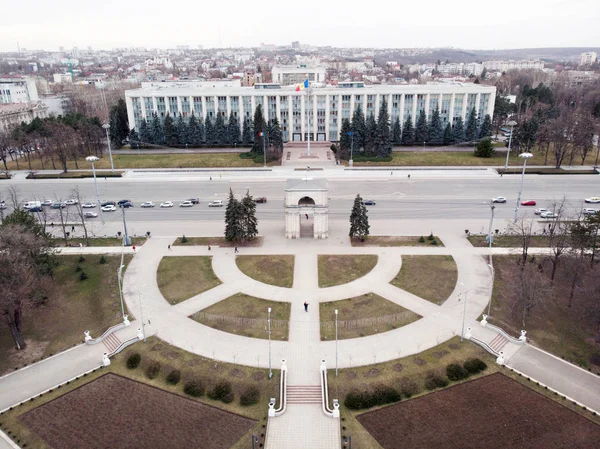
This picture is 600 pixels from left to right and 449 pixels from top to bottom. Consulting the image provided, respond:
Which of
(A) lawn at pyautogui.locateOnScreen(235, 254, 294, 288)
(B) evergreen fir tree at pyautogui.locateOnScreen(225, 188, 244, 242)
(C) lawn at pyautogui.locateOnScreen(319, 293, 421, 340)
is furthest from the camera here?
(B) evergreen fir tree at pyautogui.locateOnScreen(225, 188, 244, 242)

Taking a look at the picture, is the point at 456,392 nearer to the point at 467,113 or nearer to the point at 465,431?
the point at 465,431

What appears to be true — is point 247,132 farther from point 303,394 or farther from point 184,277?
point 303,394

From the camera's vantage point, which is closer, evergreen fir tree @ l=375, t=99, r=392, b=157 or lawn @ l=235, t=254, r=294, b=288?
lawn @ l=235, t=254, r=294, b=288

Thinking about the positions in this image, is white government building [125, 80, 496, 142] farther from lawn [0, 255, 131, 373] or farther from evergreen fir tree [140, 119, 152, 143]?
lawn [0, 255, 131, 373]

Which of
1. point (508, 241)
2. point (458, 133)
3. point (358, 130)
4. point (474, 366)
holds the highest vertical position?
point (358, 130)

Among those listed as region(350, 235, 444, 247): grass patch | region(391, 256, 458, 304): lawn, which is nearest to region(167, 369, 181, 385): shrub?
region(391, 256, 458, 304): lawn

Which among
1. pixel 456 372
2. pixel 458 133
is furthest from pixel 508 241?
pixel 458 133
